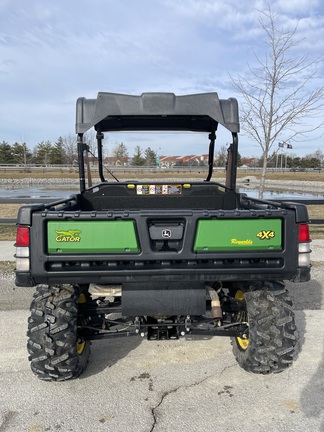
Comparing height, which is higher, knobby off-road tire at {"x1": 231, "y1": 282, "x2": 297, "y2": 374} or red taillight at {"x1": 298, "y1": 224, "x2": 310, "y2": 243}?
red taillight at {"x1": 298, "y1": 224, "x2": 310, "y2": 243}

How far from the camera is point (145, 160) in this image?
5543 millimetres

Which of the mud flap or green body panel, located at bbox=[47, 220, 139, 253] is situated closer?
green body panel, located at bbox=[47, 220, 139, 253]

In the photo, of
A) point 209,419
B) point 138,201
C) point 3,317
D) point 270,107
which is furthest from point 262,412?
point 270,107

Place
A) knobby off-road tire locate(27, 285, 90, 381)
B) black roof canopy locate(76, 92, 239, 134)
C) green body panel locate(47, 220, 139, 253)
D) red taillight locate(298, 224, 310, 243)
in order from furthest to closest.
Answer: black roof canopy locate(76, 92, 239, 134), knobby off-road tire locate(27, 285, 90, 381), red taillight locate(298, 224, 310, 243), green body panel locate(47, 220, 139, 253)

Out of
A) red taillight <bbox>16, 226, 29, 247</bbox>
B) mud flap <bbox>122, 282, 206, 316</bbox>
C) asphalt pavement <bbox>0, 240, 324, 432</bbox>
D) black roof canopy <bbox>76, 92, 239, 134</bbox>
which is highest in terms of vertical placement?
black roof canopy <bbox>76, 92, 239, 134</bbox>

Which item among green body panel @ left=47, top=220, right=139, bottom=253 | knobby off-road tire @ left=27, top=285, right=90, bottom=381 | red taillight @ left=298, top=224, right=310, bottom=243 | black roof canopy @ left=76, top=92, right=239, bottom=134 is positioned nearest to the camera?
green body panel @ left=47, top=220, right=139, bottom=253

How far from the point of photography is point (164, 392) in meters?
3.18

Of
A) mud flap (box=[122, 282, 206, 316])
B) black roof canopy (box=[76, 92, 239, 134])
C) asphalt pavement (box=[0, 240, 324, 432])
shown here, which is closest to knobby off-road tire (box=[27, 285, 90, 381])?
asphalt pavement (box=[0, 240, 324, 432])

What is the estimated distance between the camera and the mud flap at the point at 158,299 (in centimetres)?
302

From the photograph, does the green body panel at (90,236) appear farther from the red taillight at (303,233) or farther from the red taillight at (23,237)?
the red taillight at (303,233)

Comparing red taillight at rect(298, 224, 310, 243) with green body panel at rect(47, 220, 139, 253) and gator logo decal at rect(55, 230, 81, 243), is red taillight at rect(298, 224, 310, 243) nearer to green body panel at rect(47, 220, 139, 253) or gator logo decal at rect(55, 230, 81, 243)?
green body panel at rect(47, 220, 139, 253)

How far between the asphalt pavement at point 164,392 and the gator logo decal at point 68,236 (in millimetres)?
1301

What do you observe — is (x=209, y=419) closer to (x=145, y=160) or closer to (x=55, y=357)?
(x=55, y=357)

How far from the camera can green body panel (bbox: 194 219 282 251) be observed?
9.27 ft
